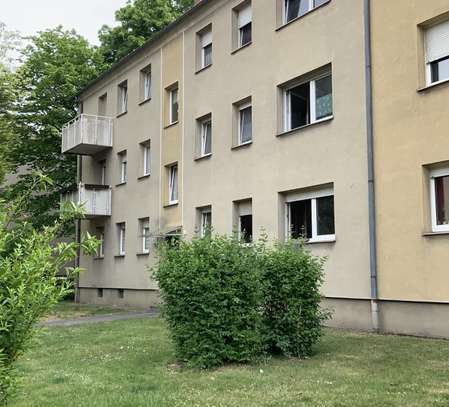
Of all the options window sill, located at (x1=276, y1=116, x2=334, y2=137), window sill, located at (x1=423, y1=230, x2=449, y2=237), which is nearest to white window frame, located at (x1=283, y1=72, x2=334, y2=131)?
window sill, located at (x1=276, y1=116, x2=334, y2=137)

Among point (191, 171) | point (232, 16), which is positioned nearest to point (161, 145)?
point (191, 171)

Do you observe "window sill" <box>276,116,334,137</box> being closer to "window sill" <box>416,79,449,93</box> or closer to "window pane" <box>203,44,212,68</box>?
"window sill" <box>416,79,449,93</box>

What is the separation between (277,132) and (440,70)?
4868mm

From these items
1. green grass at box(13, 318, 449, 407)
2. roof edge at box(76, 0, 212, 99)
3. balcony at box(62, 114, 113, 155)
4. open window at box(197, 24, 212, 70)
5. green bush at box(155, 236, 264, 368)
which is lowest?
green grass at box(13, 318, 449, 407)

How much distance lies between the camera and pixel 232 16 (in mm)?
17469

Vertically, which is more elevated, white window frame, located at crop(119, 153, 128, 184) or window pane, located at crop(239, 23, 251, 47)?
window pane, located at crop(239, 23, 251, 47)

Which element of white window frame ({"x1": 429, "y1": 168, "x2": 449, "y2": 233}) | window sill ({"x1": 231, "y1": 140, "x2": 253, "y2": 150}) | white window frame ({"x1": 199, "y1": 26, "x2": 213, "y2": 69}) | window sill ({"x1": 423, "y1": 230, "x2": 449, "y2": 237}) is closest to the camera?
window sill ({"x1": 423, "y1": 230, "x2": 449, "y2": 237})

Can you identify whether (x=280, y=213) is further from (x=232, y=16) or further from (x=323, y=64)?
(x=232, y=16)

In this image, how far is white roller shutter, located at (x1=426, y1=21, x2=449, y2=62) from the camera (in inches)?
438

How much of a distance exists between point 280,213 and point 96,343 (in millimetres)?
6031

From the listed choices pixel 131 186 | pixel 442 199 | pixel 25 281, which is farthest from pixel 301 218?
pixel 25 281

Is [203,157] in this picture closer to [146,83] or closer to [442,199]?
[146,83]

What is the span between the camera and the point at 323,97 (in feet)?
46.3

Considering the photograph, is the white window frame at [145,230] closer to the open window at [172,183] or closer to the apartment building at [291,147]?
the apartment building at [291,147]
